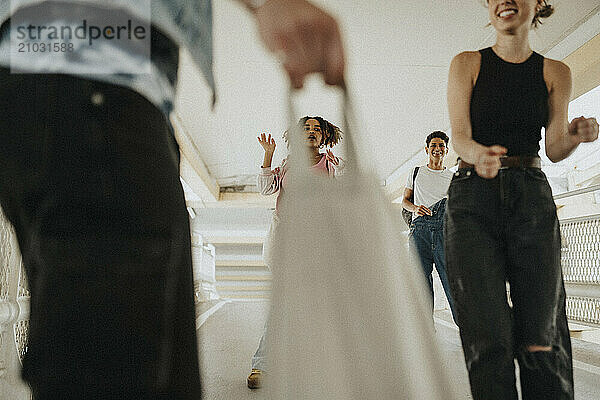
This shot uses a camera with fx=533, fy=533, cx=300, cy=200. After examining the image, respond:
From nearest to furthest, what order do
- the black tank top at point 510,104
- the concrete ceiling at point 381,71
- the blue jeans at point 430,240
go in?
1. the black tank top at point 510,104
2. the blue jeans at point 430,240
3. the concrete ceiling at point 381,71

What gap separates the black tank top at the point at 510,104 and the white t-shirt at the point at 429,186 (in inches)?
35.9

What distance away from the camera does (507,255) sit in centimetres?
86

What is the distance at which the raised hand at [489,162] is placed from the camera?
864mm

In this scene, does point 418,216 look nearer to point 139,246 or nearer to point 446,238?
point 446,238

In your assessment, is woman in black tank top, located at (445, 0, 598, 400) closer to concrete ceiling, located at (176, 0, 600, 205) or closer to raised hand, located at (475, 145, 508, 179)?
raised hand, located at (475, 145, 508, 179)

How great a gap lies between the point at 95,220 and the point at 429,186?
1.74 m

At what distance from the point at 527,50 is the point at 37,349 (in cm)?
102

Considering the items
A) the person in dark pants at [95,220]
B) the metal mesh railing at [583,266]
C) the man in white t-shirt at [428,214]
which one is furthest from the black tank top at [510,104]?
the metal mesh railing at [583,266]

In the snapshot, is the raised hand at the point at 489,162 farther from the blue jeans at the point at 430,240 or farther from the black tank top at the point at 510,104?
the blue jeans at the point at 430,240

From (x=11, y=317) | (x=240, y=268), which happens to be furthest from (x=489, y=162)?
(x=240, y=268)

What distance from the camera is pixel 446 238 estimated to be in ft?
2.97

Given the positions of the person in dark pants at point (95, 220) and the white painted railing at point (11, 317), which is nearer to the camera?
the person in dark pants at point (95, 220)

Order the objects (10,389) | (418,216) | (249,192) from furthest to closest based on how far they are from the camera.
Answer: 1. (249,192)
2. (418,216)
3. (10,389)

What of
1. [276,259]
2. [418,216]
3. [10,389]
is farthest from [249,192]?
[276,259]
